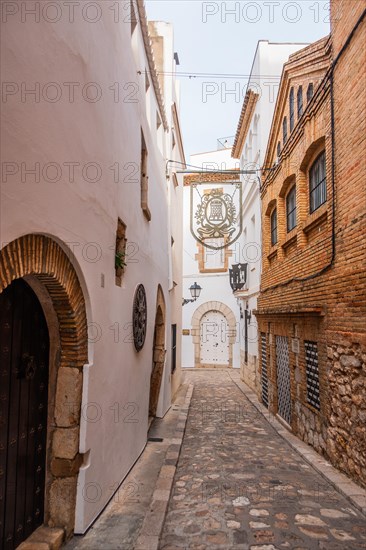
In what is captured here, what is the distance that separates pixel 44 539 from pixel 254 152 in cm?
1265

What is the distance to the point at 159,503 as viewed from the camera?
14.7ft

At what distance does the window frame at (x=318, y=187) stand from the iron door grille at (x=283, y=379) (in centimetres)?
297

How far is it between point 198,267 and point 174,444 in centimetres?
1520

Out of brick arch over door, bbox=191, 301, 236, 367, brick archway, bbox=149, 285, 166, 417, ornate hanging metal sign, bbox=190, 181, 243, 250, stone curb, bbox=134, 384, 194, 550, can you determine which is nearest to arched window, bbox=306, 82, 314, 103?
brick archway, bbox=149, 285, 166, 417

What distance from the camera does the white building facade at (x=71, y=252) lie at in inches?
101

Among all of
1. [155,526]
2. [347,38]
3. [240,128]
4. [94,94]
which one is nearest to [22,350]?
[155,526]

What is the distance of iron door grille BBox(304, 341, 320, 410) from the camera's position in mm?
6727

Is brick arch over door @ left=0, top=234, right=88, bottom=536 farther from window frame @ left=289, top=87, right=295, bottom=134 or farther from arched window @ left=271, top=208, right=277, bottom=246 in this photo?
arched window @ left=271, top=208, right=277, bottom=246

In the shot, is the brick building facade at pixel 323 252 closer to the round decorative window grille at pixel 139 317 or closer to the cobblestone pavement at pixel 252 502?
the cobblestone pavement at pixel 252 502

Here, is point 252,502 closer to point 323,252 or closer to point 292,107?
point 323,252

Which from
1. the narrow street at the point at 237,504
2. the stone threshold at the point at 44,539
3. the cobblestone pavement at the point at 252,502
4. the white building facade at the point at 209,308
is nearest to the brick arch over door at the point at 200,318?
the white building facade at the point at 209,308

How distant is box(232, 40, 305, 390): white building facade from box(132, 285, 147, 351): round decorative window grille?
21.6ft

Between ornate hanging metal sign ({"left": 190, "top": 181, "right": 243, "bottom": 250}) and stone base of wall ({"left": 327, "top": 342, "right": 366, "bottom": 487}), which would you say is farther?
ornate hanging metal sign ({"left": 190, "top": 181, "right": 243, "bottom": 250})

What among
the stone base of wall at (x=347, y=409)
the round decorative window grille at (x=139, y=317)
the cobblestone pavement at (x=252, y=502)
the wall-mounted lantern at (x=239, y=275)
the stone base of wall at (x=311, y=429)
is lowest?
the cobblestone pavement at (x=252, y=502)
